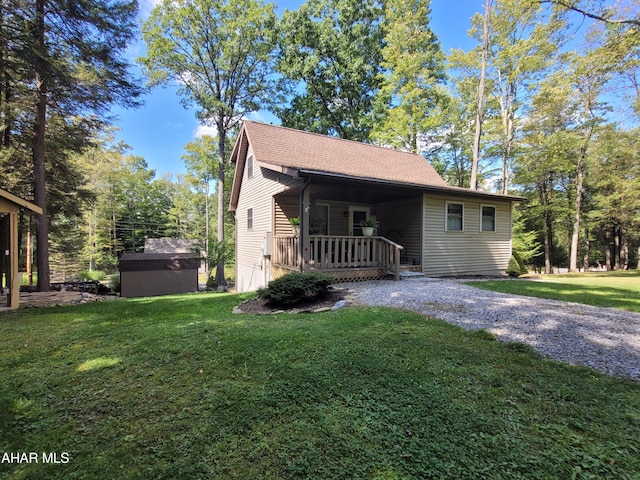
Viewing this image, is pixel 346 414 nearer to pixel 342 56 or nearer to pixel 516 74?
pixel 516 74

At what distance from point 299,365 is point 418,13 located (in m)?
23.5

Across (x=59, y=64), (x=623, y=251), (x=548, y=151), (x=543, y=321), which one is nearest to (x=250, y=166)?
(x=59, y=64)

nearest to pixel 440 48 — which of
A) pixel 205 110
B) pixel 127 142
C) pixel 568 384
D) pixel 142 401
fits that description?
pixel 205 110

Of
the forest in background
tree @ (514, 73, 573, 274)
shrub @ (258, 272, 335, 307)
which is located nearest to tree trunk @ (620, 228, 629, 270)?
the forest in background

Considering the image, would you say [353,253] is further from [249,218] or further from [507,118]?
[507,118]

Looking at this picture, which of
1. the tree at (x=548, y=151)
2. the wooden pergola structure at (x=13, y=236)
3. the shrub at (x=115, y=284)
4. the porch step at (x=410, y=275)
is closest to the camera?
the wooden pergola structure at (x=13, y=236)

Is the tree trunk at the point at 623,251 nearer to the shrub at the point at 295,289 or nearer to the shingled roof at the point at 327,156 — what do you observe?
the shingled roof at the point at 327,156

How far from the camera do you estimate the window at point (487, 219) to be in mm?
11656

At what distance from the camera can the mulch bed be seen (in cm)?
561

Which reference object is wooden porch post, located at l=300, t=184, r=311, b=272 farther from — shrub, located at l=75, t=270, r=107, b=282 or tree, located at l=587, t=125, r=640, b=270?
shrub, located at l=75, t=270, r=107, b=282

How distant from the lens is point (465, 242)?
11234 mm

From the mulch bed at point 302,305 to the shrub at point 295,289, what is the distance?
5.0 inches

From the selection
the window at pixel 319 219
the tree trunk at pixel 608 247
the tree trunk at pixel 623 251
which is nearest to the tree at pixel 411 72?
the window at pixel 319 219

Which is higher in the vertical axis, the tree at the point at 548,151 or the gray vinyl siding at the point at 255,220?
the tree at the point at 548,151
